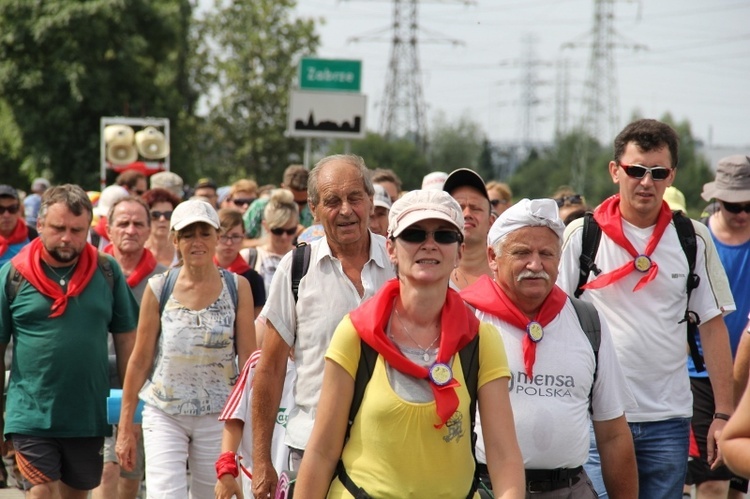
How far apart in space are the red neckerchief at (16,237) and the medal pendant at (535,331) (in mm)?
6526

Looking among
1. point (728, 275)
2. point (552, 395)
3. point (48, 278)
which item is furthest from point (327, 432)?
point (728, 275)

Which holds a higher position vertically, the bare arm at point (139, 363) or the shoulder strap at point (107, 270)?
the shoulder strap at point (107, 270)

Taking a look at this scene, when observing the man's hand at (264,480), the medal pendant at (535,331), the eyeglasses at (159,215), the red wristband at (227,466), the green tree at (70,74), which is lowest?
the red wristband at (227,466)

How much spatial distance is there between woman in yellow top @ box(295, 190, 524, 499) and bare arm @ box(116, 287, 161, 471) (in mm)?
3136

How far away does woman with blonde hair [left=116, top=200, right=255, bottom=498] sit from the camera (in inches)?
262

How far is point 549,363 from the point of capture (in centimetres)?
464

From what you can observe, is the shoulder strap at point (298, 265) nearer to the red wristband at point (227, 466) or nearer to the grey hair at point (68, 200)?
the red wristband at point (227, 466)

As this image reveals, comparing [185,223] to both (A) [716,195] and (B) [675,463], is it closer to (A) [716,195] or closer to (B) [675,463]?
(B) [675,463]

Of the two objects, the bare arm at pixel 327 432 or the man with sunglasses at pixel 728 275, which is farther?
the man with sunglasses at pixel 728 275

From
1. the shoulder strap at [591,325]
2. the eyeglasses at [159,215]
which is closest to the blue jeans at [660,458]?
the shoulder strap at [591,325]

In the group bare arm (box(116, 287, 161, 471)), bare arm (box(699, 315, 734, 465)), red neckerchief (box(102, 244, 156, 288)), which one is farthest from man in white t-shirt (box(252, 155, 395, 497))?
red neckerchief (box(102, 244, 156, 288))

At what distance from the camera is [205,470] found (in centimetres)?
670

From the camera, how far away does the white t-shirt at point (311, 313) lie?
5.06 m

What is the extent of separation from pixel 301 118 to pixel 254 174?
85.9ft
